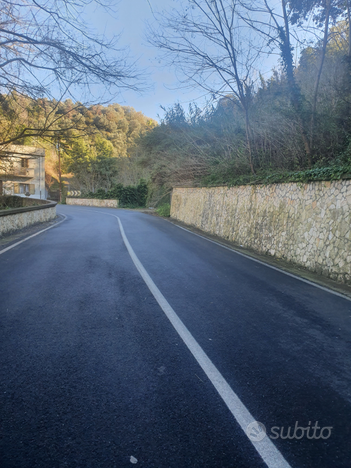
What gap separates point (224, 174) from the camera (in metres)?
18.2

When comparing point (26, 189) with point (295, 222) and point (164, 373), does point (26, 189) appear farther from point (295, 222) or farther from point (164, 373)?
point (164, 373)

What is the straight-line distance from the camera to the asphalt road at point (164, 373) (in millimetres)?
2316

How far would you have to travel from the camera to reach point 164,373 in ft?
10.8

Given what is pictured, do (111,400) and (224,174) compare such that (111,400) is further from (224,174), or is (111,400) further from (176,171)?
(176,171)

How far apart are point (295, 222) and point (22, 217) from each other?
39.4 ft

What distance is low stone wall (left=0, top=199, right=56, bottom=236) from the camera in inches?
521

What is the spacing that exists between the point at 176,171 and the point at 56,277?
820 inches

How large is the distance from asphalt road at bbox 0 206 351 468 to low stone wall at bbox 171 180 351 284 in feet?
6.73

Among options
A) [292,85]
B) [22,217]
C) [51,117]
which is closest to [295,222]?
[292,85]

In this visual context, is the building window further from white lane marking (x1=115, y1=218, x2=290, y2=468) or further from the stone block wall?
white lane marking (x1=115, y1=218, x2=290, y2=468)

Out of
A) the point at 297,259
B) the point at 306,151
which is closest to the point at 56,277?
the point at 297,259

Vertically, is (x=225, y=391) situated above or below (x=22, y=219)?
below

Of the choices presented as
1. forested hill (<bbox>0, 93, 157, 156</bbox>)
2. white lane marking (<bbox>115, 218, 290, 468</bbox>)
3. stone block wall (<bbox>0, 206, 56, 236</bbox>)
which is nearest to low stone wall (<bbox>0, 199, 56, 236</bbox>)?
stone block wall (<bbox>0, 206, 56, 236</bbox>)

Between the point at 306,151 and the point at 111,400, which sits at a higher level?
the point at 306,151
